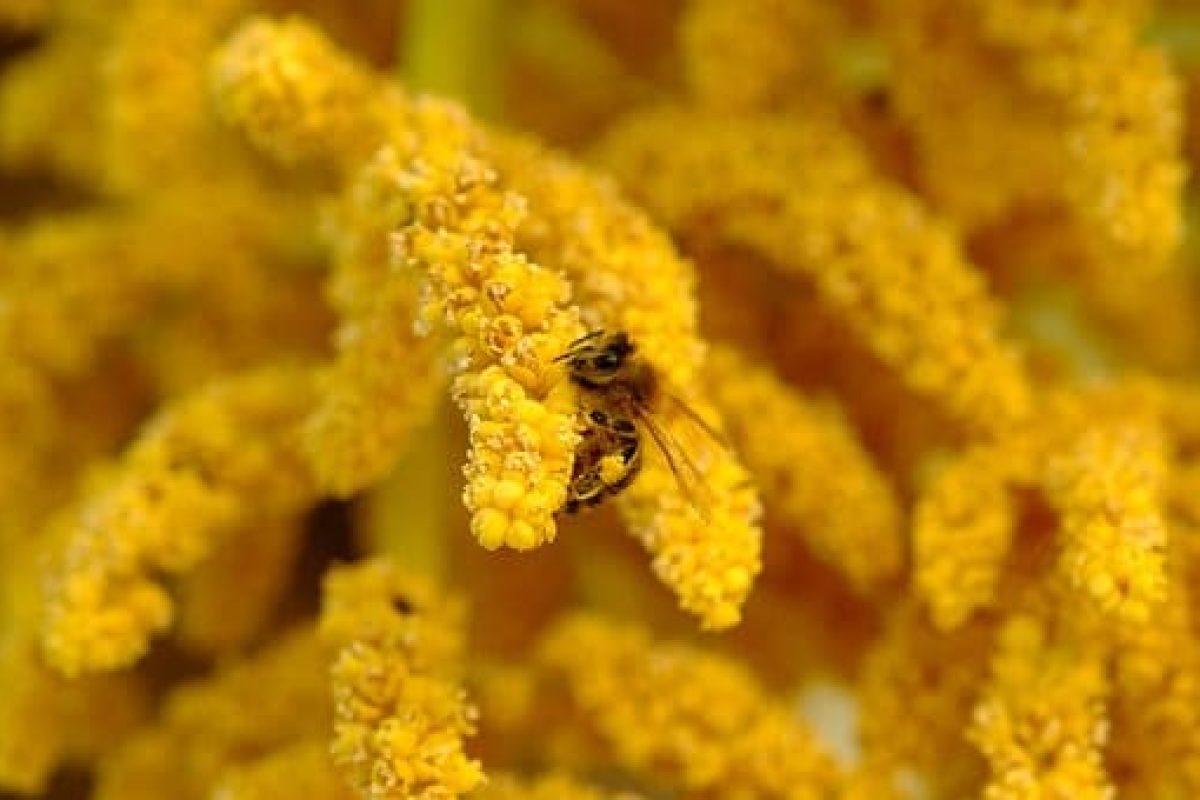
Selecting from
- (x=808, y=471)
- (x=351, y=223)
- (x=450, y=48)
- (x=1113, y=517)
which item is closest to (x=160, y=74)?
(x=450, y=48)

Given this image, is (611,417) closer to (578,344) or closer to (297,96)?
(578,344)

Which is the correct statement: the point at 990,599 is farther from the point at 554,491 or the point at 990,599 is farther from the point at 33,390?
the point at 33,390

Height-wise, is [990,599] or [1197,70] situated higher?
[1197,70]

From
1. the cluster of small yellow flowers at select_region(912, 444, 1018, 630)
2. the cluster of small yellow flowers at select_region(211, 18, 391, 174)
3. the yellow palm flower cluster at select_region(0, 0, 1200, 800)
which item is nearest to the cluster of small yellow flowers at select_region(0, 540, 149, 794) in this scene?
the yellow palm flower cluster at select_region(0, 0, 1200, 800)

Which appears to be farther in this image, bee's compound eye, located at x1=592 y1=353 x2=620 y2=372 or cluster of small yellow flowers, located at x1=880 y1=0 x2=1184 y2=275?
cluster of small yellow flowers, located at x1=880 y1=0 x2=1184 y2=275

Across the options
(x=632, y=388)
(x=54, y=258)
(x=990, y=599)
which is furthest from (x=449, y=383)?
(x=54, y=258)

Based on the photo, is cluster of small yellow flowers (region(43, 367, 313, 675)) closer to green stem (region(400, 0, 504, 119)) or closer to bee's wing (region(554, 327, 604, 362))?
green stem (region(400, 0, 504, 119))
